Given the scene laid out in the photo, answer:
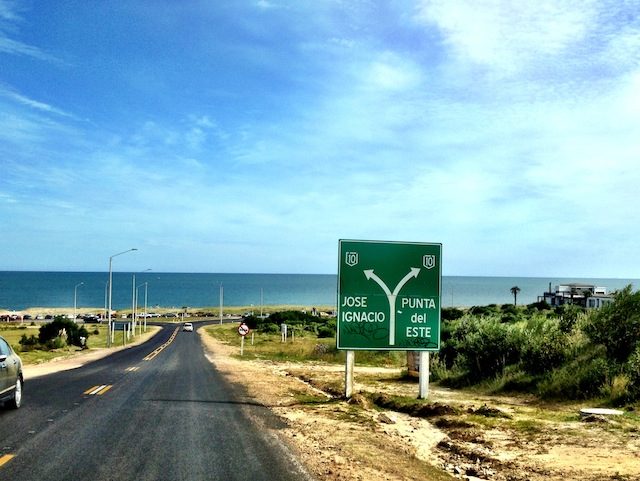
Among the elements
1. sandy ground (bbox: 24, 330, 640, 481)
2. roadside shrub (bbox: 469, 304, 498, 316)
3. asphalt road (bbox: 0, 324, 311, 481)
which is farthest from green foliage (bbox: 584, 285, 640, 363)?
roadside shrub (bbox: 469, 304, 498, 316)

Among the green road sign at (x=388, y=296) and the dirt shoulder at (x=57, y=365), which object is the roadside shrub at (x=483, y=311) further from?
the green road sign at (x=388, y=296)

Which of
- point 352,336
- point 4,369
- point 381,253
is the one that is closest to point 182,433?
point 4,369

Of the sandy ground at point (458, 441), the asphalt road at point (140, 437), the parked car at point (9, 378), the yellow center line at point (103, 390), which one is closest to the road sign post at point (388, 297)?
the sandy ground at point (458, 441)

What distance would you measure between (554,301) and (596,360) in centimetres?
12681

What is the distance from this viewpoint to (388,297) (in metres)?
17.8

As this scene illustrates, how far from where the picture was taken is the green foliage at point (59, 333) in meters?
58.6

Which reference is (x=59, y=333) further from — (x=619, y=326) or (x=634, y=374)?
(x=634, y=374)

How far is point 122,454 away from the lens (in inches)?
372

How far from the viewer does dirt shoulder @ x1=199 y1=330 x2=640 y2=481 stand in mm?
9080

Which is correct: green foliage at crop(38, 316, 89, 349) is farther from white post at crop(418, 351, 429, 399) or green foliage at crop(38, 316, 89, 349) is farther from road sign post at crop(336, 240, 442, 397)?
white post at crop(418, 351, 429, 399)

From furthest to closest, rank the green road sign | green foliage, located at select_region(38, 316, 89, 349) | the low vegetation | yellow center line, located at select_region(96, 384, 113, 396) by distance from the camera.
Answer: green foliage, located at select_region(38, 316, 89, 349) → yellow center line, located at select_region(96, 384, 113, 396) → the green road sign → the low vegetation

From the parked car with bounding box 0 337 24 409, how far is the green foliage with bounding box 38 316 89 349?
45.7 metres

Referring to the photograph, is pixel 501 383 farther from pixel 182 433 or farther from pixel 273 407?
pixel 182 433

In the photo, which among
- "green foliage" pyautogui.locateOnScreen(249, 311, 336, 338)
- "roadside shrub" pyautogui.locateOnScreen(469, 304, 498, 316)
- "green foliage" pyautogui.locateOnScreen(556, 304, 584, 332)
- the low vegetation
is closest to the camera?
the low vegetation
